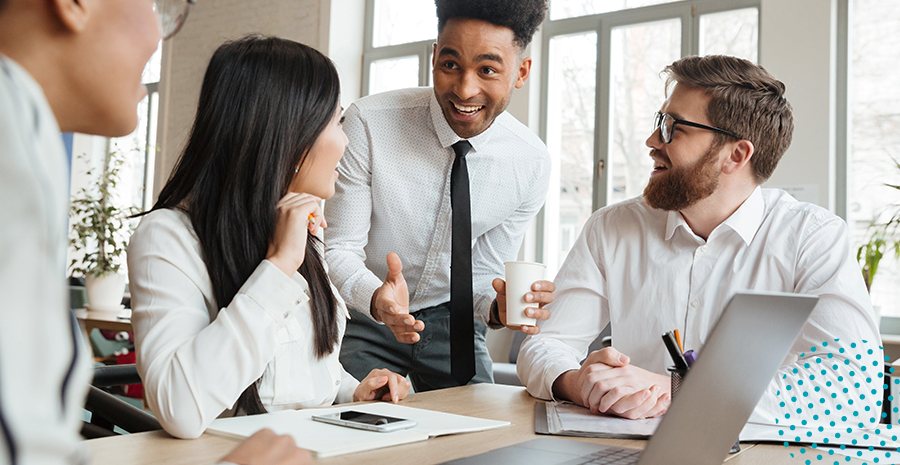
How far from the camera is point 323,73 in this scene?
1.45 m

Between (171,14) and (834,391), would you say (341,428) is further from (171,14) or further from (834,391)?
(834,391)

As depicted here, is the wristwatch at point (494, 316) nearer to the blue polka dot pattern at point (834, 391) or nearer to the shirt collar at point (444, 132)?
the shirt collar at point (444, 132)

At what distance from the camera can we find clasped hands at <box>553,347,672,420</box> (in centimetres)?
122

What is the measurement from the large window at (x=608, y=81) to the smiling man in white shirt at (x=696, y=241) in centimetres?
325

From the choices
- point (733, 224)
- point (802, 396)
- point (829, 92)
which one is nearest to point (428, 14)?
point (829, 92)

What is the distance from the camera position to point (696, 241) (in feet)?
5.76

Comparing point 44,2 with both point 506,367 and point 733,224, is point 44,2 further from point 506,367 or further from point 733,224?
point 506,367

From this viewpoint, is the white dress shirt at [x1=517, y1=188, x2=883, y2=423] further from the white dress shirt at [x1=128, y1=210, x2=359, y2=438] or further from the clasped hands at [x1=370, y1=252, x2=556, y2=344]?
the white dress shirt at [x1=128, y1=210, x2=359, y2=438]

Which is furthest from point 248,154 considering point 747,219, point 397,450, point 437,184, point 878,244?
point 878,244

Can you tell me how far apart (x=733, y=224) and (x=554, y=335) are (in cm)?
51

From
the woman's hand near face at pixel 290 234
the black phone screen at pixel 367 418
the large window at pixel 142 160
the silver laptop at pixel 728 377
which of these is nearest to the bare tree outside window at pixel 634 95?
the woman's hand near face at pixel 290 234

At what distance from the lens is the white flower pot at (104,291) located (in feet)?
16.5

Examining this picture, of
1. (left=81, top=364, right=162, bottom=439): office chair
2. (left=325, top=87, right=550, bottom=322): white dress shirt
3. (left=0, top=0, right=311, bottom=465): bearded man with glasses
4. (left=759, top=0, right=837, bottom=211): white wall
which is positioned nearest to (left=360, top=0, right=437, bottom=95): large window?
(left=759, top=0, right=837, bottom=211): white wall

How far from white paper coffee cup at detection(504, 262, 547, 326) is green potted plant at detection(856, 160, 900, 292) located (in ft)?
9.15
